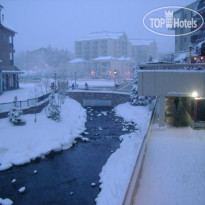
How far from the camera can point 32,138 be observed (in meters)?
18.8

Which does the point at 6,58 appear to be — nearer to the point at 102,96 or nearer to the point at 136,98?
the point at 102,96

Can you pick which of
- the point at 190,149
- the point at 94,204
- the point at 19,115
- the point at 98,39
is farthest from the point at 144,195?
the point at 98,39

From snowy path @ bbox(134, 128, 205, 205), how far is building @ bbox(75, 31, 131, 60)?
200 ft

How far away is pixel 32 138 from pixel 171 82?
36.1ft

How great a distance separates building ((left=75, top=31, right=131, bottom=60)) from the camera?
242 feet

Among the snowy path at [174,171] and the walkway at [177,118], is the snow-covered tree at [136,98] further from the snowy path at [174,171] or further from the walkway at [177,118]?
the snowy path at [174,171]

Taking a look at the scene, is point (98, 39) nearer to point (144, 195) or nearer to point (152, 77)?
point (152, 77)

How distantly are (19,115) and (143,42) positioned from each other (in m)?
78.3

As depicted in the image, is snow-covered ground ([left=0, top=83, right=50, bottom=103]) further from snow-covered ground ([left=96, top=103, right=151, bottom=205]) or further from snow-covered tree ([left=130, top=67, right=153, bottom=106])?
snow-covered ground ([left=96, top=103, right=151, bottom=205])

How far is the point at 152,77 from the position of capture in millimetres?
16078

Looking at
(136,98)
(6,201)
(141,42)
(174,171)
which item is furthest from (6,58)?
(141,42)

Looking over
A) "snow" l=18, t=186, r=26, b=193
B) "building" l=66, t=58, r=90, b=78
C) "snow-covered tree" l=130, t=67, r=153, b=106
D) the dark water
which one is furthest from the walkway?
"building" l=66, t=58, r=90, b=78

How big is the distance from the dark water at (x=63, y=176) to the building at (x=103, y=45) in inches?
2219

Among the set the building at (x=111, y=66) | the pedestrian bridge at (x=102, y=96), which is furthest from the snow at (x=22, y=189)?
the building at (x=111, y=66)
